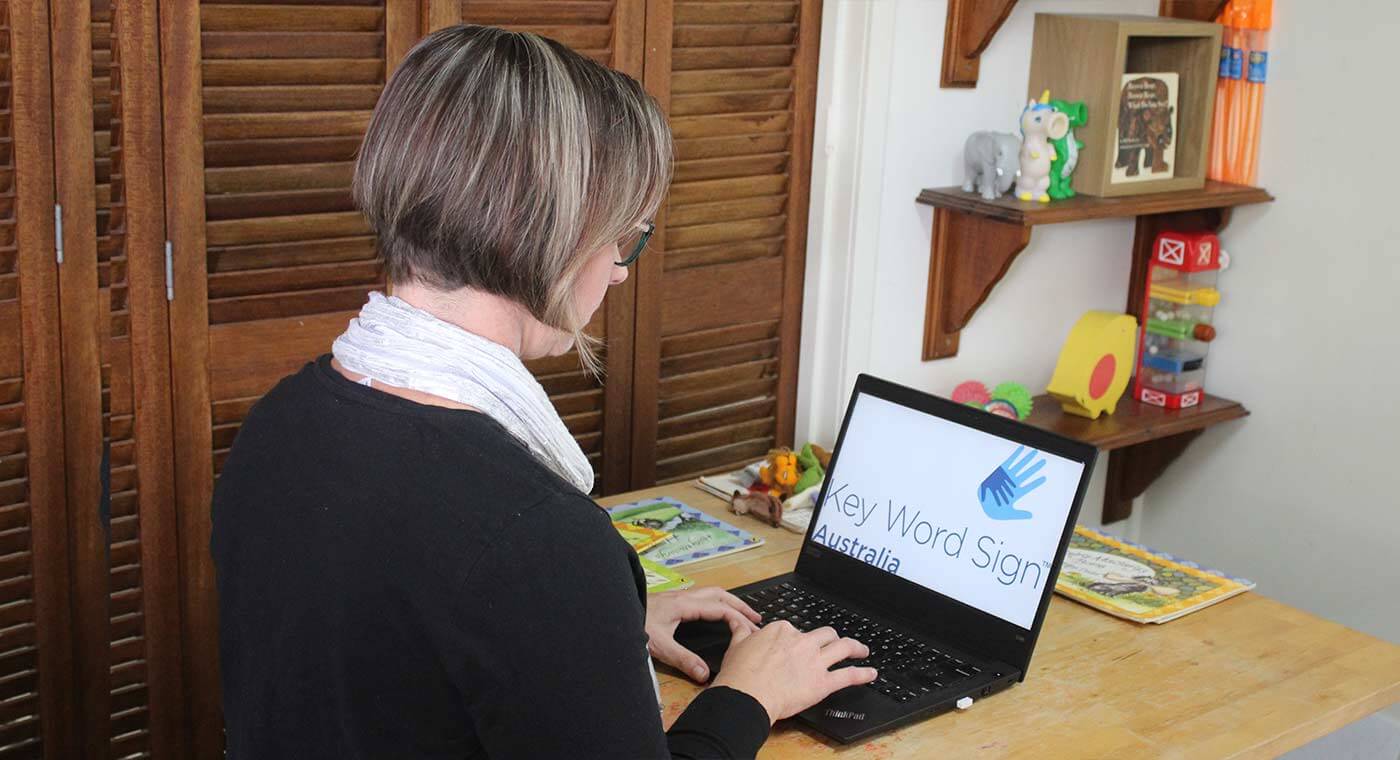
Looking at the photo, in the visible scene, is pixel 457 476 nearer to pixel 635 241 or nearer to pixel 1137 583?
pixel 635 241

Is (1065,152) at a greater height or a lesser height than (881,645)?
greater

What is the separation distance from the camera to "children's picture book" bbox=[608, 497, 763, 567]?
1833 millimetres

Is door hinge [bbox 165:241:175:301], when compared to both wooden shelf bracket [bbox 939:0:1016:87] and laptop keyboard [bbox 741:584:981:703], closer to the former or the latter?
laptop keyboard [bbox 741:584:981:703]

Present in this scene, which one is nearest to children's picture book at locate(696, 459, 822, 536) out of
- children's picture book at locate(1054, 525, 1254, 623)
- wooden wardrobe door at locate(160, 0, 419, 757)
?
children's picture book at locate(1054, 525, 1254, 623)

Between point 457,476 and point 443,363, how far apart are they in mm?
102

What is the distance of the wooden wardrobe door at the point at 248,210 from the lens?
5.55ft

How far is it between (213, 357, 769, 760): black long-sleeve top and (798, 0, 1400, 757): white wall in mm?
1320

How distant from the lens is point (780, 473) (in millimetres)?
2061

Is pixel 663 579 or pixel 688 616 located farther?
pixel 663 579

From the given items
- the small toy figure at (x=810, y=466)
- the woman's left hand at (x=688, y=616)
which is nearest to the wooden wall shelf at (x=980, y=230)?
the small toy figure at (x=810, y=466)

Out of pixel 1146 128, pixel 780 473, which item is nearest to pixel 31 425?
pixel 780 473

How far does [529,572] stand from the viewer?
3.14 ft

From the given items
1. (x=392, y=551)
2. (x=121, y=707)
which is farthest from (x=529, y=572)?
(x=121, y=707)

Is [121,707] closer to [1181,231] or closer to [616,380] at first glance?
[616,380]
